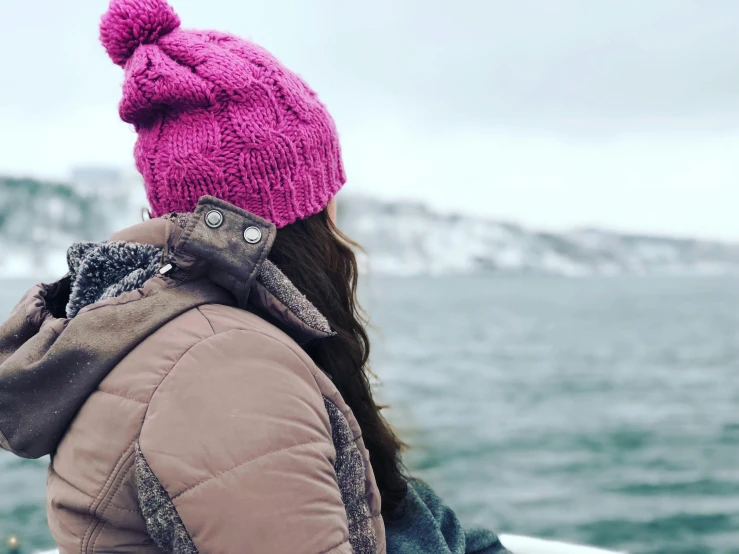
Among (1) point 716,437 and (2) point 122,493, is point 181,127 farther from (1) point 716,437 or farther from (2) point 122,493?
(1) point 716,437

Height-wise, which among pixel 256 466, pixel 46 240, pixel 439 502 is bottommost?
pixel 46 240

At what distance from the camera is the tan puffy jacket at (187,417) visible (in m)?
1.14

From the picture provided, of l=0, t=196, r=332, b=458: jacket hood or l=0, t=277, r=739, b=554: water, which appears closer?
l=0, t=196, r=332, b=458: jacket hood

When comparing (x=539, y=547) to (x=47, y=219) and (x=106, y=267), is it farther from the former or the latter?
(x=47, y=219)

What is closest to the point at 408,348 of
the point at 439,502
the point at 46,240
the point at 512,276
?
the point at 439,502

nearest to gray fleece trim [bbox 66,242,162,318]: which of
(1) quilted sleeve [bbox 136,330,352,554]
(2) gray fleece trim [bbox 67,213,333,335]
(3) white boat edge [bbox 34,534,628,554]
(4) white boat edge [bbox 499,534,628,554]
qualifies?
(2) gray fleece trim [bbox 67,213,333,335]

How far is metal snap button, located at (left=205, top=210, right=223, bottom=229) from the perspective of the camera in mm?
1338

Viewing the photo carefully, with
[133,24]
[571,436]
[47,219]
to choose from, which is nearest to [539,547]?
[133,24]

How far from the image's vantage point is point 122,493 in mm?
1191

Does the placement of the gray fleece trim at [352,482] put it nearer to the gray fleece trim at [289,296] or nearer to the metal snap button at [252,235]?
the gray fleece trim at [289,296]

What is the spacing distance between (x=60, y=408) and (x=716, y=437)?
2457cm

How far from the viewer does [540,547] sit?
111 inches

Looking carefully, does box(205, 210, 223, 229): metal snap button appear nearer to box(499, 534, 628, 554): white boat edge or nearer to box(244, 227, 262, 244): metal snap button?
box(244, 227, 262, 244): metal snap button

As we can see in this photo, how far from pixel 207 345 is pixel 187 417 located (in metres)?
0.13
